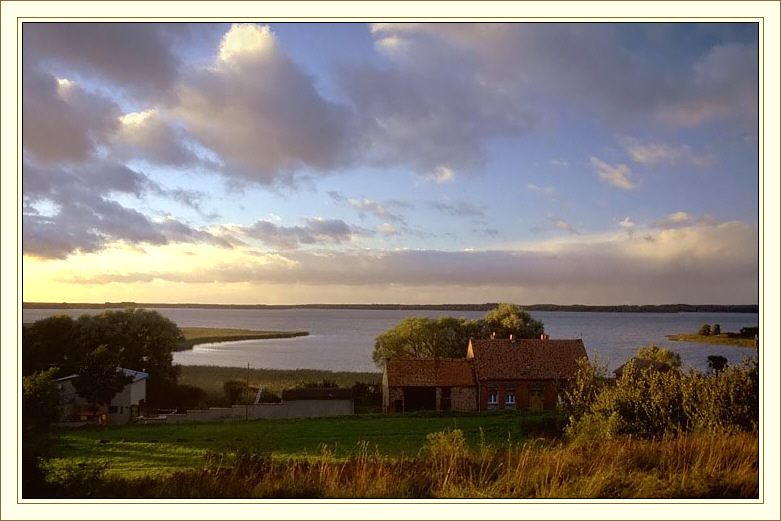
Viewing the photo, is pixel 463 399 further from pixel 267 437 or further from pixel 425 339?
pixel 267 437

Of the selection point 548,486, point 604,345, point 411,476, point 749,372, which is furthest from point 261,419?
point 749,372

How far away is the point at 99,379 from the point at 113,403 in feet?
1.19

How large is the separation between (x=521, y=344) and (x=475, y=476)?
3.63 meters

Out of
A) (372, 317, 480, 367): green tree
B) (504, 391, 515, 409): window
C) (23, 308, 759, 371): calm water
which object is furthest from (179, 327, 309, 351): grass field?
(504, 391, 515, 409): window

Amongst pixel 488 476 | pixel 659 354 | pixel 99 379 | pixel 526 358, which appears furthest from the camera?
pixel 526 358

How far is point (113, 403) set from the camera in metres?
7.39

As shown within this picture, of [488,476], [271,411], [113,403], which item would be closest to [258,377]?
[271,411]

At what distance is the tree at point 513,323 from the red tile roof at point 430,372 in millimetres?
703

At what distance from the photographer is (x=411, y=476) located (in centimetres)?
500

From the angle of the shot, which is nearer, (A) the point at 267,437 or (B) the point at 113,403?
(A) the point at 267,437

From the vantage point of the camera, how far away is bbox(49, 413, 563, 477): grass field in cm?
568

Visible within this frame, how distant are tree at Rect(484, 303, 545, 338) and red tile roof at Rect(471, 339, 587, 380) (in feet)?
0.48

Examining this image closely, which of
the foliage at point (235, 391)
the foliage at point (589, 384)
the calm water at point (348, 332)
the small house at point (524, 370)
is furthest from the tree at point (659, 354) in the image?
the foliage at point (235, 391)

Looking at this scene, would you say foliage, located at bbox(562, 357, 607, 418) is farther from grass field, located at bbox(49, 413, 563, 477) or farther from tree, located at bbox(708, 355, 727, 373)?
tree, located at bbox(708, 355, 727, 373)
